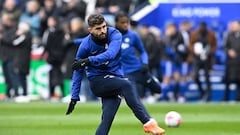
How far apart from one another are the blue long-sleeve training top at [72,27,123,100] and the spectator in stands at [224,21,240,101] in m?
14.1

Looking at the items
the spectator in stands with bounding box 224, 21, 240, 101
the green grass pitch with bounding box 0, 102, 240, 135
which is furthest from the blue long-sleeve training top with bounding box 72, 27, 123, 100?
the spectator in stands with bounding box 224, 21, 240, 101

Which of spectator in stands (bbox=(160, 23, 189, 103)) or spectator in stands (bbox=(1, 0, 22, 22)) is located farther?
spectator in stands (bbox=(1, 0, 22, 22))

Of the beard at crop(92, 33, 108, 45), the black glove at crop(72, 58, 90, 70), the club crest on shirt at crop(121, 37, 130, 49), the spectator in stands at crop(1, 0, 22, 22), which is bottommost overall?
the club crest on shirt at crop(121, 37, 130, 49)

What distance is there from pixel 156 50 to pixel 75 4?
11.7 ft

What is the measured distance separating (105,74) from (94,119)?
22.1 ft

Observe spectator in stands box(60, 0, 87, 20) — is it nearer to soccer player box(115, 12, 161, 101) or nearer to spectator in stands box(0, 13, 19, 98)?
spectator in stands box(0, 13, 19, 98)

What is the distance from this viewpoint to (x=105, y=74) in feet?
43.1

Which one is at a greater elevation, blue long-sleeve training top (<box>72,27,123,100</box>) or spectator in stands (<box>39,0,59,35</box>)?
spectator in stands (<box>39,0,59,35</box>)

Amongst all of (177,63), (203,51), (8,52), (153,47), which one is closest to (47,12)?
(8,52)

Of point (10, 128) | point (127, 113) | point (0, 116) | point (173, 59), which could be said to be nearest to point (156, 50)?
point (173, 59)

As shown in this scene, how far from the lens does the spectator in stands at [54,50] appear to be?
28234mm

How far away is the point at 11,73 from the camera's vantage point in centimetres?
2864

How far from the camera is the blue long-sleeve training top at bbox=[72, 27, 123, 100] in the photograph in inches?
492

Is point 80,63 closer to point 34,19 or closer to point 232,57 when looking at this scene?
point 232,57
